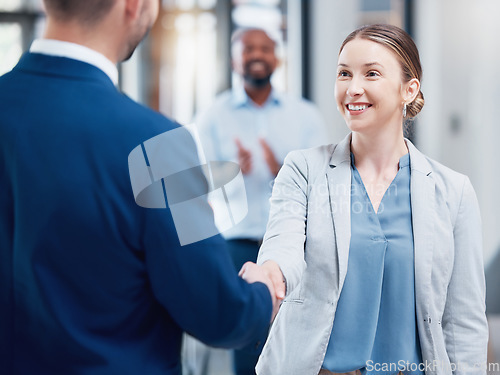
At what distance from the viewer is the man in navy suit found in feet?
2.31

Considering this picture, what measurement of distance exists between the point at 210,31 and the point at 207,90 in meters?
0.58

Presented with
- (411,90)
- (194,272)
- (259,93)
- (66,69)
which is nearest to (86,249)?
(194,272)

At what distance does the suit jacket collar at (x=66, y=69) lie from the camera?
751mm

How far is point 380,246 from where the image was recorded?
33.8 inches

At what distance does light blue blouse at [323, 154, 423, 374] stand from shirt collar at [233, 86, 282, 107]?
14.9 inches

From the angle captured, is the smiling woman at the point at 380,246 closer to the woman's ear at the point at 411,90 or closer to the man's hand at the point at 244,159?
the woman's ear at the point at 411,90

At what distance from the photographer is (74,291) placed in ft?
2.36

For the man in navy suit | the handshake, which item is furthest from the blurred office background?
the man in navy suit

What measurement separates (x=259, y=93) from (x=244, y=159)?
225mm

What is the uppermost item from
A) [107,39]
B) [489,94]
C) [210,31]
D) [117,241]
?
[210,31]

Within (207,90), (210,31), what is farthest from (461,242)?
(210,31)

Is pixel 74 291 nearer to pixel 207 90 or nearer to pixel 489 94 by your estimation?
pixel 489 94

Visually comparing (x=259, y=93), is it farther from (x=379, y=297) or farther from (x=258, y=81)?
(x=379, y=297)

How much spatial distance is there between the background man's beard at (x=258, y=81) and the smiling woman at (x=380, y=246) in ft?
1.35
